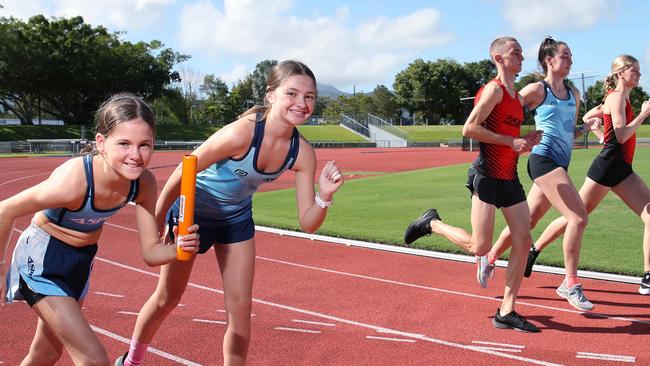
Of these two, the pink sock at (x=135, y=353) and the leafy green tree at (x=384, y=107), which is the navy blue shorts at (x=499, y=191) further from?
the leafy green tree at (x=384, y=107)

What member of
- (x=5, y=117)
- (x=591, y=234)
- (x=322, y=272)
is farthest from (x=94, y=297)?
(x=5, y=117)

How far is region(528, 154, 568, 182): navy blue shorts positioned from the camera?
534 cm

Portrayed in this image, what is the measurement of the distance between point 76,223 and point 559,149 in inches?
161

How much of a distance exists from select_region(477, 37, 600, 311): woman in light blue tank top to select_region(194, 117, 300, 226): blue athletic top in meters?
2.73

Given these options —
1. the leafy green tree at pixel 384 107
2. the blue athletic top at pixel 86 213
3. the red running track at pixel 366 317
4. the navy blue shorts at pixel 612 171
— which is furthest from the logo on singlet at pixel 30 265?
the leafy green tree at pixel 384 107

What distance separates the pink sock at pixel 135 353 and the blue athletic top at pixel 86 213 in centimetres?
92

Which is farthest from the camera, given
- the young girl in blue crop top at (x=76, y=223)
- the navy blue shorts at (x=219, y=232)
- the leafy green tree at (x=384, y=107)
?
the leafy green tree at (x=384, y=107)

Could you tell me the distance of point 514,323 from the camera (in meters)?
4.85

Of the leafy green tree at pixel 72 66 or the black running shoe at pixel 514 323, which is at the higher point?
the leafy green tree at pixel 72 66

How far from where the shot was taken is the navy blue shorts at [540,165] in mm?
5336

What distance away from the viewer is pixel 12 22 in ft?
175

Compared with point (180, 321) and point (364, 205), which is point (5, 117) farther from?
point (180, 321)

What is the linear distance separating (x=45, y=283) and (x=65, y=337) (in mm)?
341

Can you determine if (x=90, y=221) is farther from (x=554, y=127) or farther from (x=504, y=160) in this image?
(x=554, y=127)
